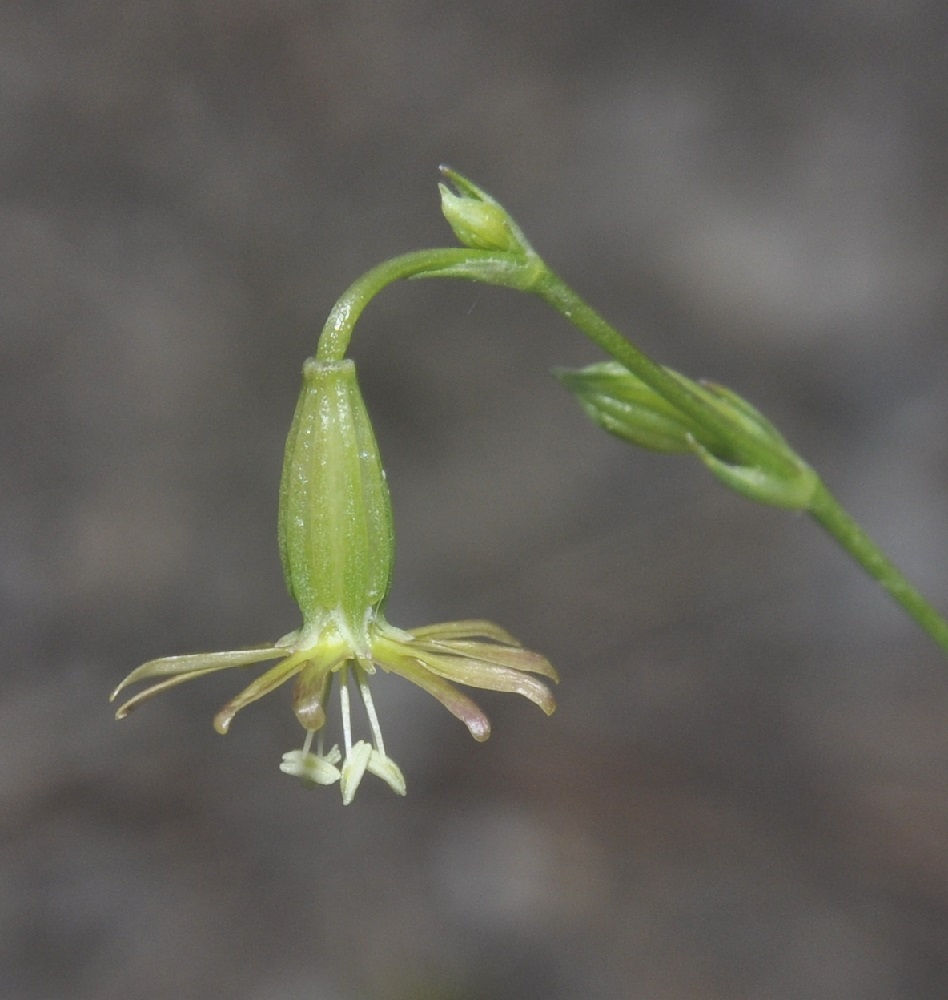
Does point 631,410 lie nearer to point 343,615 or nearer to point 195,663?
point 343,615

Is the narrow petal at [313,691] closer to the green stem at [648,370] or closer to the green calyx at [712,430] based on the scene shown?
the green stem at [648,370]

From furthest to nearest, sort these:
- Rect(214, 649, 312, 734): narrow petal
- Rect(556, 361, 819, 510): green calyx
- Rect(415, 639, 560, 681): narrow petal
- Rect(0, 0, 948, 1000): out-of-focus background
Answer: Rect(0, 0, 948, 1000): out-of-focus background < Rect(556, 361, 819, 510): green calyx < Rect(415, 639, 560, 681): narrow petal < Rect(214, 649, 312, 734): narrow petal

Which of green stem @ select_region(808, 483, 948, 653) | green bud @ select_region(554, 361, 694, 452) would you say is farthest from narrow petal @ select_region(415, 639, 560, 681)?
green stem @ select_region(808, 483, 948, 653)

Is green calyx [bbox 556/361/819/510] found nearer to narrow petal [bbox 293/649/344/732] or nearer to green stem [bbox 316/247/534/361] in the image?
green stem [bbox 316/247/534/361]

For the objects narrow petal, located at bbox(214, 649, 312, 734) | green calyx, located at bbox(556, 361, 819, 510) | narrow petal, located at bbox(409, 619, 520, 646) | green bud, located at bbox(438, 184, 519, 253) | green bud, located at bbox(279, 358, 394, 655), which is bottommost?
narrow petal, located at bbox(214, 649, 312, 734)

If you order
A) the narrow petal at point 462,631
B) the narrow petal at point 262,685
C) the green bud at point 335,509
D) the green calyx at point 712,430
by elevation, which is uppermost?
the green calyx at point 712,430

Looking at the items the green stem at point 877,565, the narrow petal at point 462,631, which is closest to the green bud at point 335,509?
the narrow petal at point 462,631
